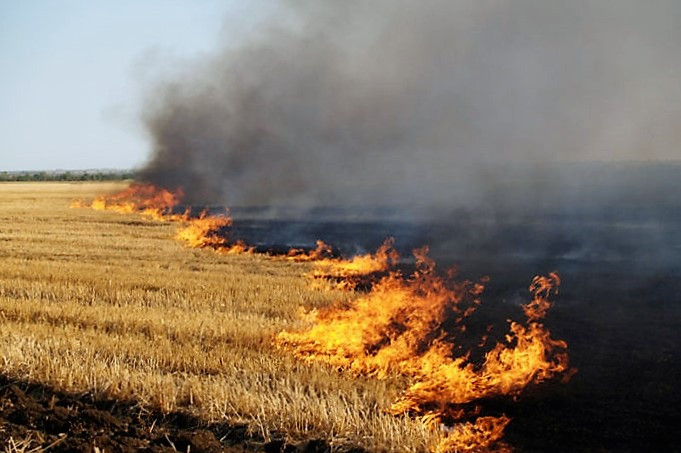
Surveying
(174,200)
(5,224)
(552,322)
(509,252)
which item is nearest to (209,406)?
Result: (552,322)

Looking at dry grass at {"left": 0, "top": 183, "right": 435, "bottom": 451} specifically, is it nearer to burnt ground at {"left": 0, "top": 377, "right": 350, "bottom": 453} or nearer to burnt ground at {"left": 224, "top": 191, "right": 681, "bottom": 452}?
burnt ground at {"left": 0, "top": 377, "right": 350, "bottom": 453}

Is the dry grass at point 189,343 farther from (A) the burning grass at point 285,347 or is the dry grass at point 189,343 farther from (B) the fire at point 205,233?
(B) the fire at point 205,233

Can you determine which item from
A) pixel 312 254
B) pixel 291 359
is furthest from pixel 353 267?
pixel 291 359

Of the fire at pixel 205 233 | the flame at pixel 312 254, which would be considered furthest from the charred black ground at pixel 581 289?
the fire at pixel 205 233

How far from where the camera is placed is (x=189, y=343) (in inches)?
365

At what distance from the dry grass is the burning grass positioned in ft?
0.07

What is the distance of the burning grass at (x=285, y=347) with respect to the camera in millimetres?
6629

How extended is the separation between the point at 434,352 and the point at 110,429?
4439mm

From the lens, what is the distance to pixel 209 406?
263 inches

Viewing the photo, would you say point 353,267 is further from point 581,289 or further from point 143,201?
point 143,201

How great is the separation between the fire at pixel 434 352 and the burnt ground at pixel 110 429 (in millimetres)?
1642

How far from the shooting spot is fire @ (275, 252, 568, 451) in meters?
7.19

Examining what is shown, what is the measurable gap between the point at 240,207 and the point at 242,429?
1341 inches

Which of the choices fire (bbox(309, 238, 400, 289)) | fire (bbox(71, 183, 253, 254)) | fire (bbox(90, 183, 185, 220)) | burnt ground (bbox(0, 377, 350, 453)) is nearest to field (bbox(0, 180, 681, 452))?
burnt ground (bbox(0, 377, 350, 453))
